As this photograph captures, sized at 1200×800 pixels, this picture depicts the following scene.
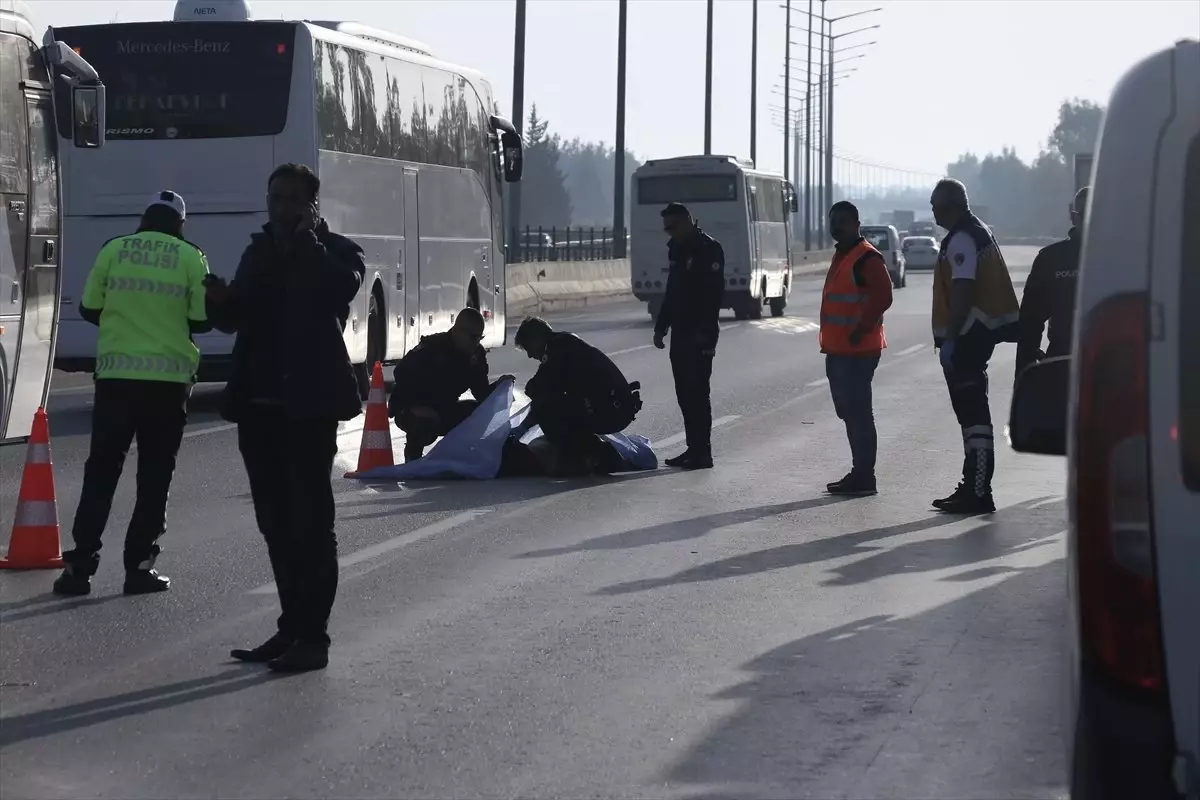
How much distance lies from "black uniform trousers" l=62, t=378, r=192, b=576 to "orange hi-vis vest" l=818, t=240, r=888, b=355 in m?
4.83

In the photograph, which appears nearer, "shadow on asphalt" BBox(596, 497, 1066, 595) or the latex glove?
"shadow on asphalt" BBox(596, 497, 1066, 595)

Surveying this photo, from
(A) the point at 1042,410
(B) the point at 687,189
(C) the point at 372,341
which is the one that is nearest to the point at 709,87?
(B) the point at 687,189

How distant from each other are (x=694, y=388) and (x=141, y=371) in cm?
583

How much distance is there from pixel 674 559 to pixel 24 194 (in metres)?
5.66

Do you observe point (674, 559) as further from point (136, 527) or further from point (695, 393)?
point (695, 393)

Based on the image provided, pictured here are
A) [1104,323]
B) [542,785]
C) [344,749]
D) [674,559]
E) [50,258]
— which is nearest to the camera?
[1104,323]

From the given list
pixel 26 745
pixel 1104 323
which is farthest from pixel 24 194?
pixel 1104 323

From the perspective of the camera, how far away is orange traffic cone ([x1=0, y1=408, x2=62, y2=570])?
9914mm

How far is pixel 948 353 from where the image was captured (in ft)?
38.8

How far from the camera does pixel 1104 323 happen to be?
3.66 m

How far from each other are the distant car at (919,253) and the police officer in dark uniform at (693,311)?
6931 cm

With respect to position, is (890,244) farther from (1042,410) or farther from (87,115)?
(1042,410)

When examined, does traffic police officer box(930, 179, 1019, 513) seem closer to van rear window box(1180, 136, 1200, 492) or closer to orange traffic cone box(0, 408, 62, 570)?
orange traffic cone box(0, 408, 62, 570)

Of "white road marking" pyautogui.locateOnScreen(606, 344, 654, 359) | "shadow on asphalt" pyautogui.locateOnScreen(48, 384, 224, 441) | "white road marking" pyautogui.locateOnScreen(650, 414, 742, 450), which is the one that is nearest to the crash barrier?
"white road marking" pyautogui.locateOnScreen(606, 344, 654, 359)
